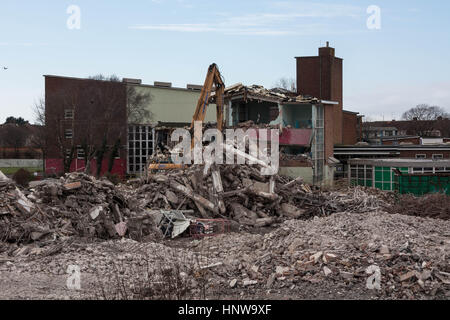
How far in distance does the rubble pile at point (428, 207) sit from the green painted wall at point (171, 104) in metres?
33.2

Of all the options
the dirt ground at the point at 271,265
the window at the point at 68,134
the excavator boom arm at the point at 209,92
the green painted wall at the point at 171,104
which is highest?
the green painted wall at the point at 171,104

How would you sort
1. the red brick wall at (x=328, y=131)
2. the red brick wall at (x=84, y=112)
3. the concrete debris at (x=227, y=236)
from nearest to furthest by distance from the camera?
the concrete debris at (x=227, y=236), the red brick wall at (x=328, y=131), the red brick wall at (x=84, y=112)

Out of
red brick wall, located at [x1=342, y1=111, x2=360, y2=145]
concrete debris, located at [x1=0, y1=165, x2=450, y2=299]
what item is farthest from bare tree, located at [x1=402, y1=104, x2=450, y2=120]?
concrete debris, located at [x1=0, y1=165, x2=450, y2=299]

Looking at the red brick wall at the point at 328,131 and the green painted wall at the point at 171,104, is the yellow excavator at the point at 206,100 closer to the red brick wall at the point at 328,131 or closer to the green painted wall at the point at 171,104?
the red brick wall at the point at 328,131

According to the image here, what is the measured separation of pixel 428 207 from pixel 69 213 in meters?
11.4

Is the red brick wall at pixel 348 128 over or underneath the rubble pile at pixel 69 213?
over

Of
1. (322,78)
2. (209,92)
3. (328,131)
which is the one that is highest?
(322,78)

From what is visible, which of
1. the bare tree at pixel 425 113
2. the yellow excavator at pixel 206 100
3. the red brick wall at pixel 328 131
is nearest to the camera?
the yellow excavator at pixel 206 100

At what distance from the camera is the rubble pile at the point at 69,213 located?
43.1 feet

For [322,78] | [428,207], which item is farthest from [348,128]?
[428,207]

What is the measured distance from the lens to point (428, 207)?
16281mm

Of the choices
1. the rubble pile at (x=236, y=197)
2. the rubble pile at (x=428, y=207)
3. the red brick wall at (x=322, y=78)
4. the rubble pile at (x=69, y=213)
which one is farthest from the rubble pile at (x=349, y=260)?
the red brick wall at (x=322, y=78)

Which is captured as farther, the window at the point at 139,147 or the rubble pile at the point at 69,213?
the window at the point at 139,147

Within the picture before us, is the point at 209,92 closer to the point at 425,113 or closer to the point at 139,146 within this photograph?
the point at 139,146
